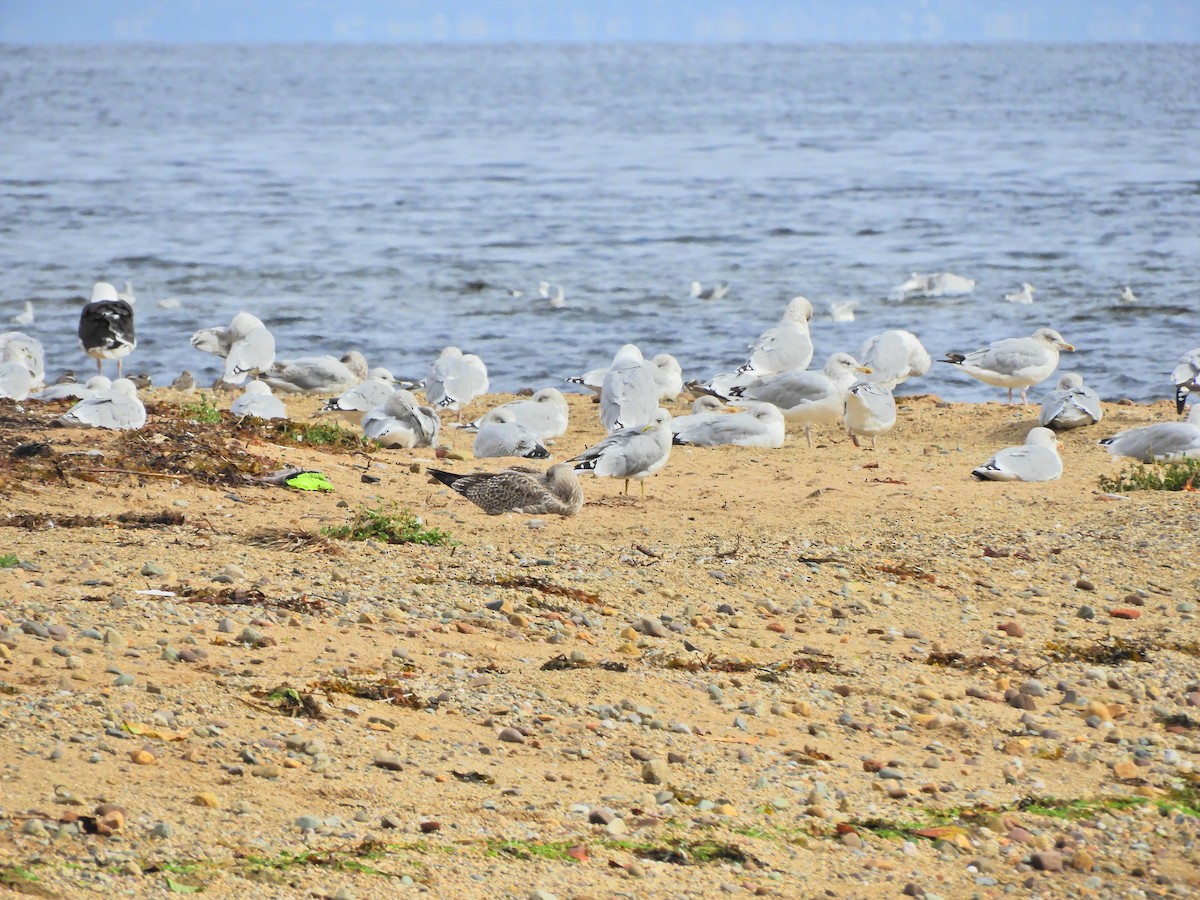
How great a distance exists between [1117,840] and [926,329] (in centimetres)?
1466

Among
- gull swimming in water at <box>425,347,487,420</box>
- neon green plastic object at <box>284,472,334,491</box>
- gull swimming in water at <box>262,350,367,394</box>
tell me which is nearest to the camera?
neon green plastic object at <box>284,472,334,491</box>

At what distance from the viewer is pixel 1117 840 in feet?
15.5

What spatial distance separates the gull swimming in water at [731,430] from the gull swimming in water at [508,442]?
3.92ft

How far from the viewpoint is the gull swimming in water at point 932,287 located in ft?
69.5

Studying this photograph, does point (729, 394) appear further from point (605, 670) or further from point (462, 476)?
point (605, 670)

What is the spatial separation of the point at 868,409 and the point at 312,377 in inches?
214

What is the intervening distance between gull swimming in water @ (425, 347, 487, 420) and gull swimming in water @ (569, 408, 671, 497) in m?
3.84

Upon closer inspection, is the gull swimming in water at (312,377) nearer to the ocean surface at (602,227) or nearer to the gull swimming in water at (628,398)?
the ocean surface at (602,227)

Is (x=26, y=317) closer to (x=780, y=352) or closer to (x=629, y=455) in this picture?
(x=780, y=352)

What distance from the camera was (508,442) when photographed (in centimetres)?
1091

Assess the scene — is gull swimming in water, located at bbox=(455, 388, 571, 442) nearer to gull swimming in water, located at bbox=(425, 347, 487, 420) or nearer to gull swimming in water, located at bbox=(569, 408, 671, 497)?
gull swimming in water, located at bbox=(425, 347, 487, 420)

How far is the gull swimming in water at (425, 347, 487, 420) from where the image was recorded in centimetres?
1332

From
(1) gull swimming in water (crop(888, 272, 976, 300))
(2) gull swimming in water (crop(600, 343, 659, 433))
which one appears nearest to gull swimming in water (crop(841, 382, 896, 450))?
(2) gull swimming in water (crop(600, 343, 659, 433))

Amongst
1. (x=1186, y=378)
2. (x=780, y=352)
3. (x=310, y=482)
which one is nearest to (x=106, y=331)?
(x=780, y=352)
